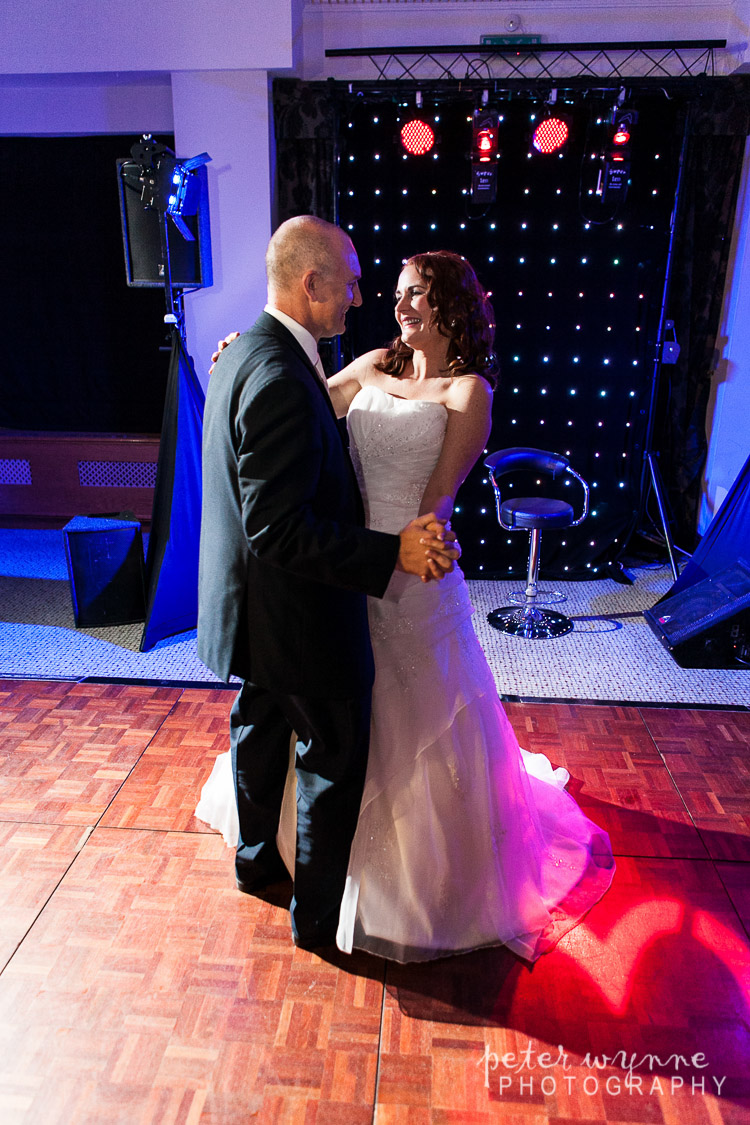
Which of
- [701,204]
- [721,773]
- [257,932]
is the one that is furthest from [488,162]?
[257,932]

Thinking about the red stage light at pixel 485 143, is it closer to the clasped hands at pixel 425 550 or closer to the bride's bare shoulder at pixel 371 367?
the bride's bare shoulder at pixel 371 367

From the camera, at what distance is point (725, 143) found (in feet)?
15.2

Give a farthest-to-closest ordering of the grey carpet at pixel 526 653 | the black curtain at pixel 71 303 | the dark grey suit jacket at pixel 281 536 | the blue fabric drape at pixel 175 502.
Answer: the black curtain at pixel 71 303, the blue fabric drape at pixel 175 502, the grey carpet at pixel 526 653, the dark grey suit jacket at pixel 281 536

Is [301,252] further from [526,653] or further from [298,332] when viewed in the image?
[526,653]

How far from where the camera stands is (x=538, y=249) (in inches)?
182

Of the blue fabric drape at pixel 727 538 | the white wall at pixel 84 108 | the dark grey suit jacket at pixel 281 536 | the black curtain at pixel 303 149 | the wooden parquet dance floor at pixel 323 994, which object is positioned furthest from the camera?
the white wall at pixel 84 108

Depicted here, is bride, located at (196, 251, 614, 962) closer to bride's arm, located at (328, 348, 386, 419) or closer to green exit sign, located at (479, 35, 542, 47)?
bride's arm, located at (328, 348, 386, 419)

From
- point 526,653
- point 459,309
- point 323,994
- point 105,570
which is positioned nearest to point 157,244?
point 105,570

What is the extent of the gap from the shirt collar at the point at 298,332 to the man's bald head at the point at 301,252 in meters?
0.05

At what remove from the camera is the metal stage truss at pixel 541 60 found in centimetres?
452

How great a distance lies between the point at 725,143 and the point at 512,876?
4.42 m

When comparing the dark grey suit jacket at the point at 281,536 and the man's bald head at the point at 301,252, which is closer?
the dark grey suit jacket at the point at 281,536

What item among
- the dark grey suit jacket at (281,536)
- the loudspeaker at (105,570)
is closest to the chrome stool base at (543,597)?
the loudspeaker at (105,570)

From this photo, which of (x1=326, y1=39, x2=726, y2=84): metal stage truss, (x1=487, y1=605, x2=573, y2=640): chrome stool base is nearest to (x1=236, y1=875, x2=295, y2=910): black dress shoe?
(x1=487, y1=605, x2=573, y2=640): chrome stool base
